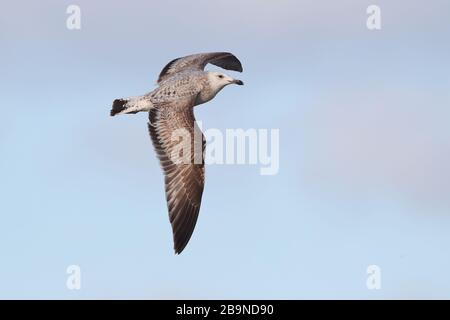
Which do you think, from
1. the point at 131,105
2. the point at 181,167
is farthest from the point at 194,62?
the point at 181,167

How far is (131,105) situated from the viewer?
19.9m

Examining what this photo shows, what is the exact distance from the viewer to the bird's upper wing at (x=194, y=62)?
73.0 feet

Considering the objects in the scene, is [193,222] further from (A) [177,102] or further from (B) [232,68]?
(B) [232,68]

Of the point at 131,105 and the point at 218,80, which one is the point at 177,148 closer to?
the point at 131,105

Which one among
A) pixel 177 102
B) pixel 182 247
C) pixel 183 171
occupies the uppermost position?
pixel 177 102

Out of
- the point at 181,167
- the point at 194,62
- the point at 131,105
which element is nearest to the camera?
the point at 181,167

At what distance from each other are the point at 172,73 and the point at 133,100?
2.38 metres

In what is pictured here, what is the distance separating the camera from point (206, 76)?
21031mm

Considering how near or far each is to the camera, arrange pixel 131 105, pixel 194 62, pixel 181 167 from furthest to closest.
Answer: pixel 194 62
pixel 131 105
pixel 181 167

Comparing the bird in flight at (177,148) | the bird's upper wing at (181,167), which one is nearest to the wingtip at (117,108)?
the bird in flight at (177,148)

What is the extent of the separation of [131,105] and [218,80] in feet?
7.42

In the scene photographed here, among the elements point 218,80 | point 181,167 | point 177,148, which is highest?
point 218,80

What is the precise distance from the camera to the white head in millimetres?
21016

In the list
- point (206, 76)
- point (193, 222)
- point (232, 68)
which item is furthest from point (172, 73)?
point (193, 222)
